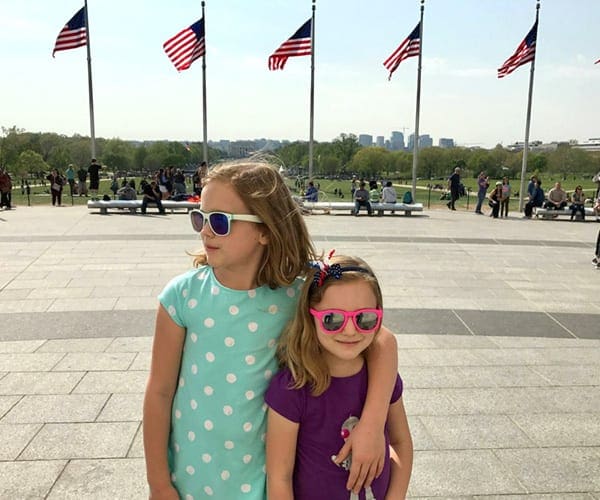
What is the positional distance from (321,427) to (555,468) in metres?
2.23

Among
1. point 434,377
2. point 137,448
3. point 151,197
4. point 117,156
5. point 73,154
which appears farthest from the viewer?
point 117,156

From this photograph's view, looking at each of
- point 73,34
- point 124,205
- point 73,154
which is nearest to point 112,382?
point 124,205

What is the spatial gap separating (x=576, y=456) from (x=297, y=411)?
2531 millimetres

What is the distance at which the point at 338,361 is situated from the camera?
153 cm

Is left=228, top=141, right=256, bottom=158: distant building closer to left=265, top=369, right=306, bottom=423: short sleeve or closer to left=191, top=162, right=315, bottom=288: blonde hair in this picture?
left=191, top=162, right=315, bottom=288: blonde hair

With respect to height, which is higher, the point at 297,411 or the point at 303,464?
the point at 297,411

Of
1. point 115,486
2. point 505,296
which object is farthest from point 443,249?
point 115,486

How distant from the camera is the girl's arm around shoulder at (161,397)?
5.11 ft

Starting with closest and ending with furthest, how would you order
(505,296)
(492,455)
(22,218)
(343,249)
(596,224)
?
(492,455), (505,296), (343,249), (22,218), (596,224)

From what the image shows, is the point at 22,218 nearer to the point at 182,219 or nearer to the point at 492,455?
the point at 182,219

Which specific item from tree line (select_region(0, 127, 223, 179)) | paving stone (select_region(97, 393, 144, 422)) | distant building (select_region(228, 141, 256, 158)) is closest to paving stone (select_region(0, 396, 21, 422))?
paving stone (select_region(97, 393, 144, 422))

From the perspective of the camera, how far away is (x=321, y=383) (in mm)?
1468

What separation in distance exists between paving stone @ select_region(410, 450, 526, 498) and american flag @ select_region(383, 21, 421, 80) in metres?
17.2

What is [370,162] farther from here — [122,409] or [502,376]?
[122,409]
